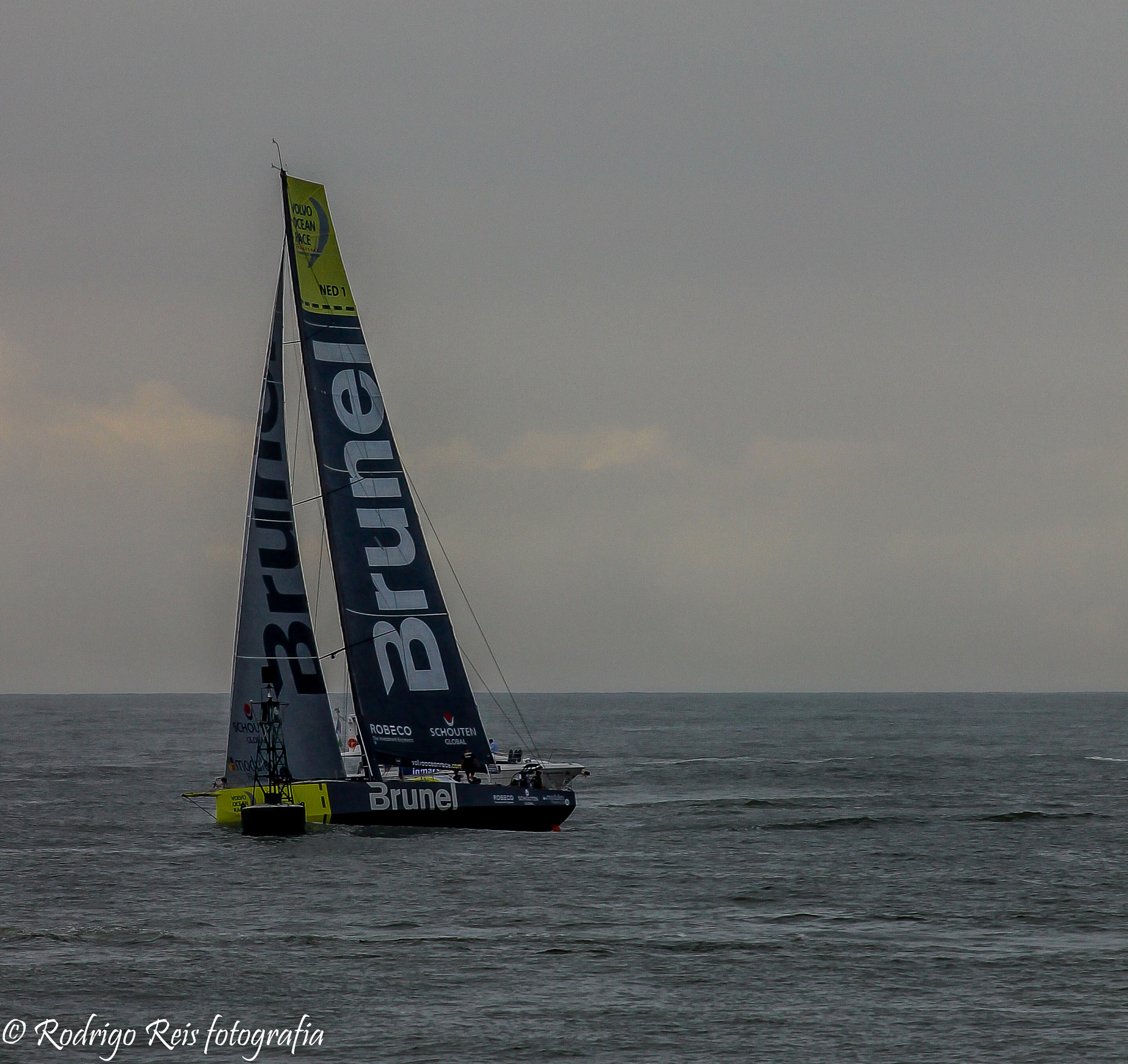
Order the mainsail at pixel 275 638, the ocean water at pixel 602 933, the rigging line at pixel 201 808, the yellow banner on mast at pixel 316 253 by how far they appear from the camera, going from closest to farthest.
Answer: the ocean water at pixel 602 933 < the mainsail at pixel 275 638 < the yellow banner on mast at pixel 316 253 < the rigging line at pixel 201 808

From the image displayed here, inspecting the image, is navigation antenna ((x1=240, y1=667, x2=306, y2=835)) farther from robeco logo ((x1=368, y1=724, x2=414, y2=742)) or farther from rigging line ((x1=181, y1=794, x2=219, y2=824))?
rigging line ((x1=181, y1=794, x2=219, y2=824))

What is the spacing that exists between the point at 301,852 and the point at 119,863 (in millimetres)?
5003

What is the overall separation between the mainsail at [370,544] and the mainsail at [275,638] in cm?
115

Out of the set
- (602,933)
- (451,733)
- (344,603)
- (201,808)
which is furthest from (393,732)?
(201,808)

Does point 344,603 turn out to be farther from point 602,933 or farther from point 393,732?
point 602,933

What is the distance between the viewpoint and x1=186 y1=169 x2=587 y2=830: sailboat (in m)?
46.3

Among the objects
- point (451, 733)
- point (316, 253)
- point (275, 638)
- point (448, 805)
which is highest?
point (316, 253)

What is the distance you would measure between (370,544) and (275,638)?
4041mm

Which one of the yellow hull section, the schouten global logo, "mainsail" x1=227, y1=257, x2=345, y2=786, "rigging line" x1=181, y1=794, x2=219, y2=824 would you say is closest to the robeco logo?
the schouten global logo

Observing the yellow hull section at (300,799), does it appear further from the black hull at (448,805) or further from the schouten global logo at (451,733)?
the schouten global logo at (451,733)

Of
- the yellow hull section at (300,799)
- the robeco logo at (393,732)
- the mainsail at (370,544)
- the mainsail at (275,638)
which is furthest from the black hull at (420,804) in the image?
the mainsail at (370,544)

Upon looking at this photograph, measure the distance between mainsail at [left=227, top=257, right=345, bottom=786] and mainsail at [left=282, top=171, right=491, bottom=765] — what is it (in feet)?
3.79

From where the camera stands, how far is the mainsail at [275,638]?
46.2 m

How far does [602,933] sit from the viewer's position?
32.9m
